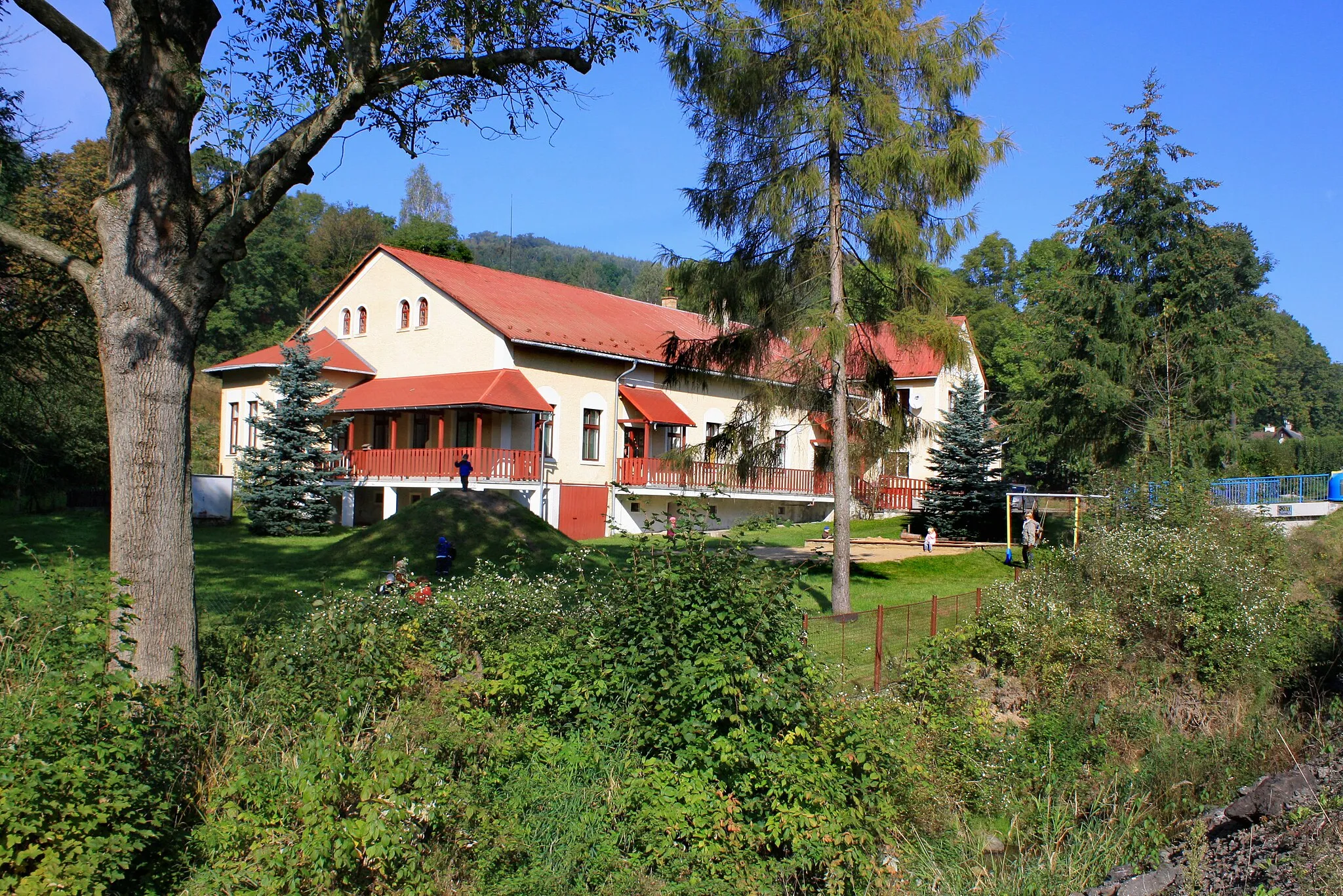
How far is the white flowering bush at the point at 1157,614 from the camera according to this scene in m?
11.8

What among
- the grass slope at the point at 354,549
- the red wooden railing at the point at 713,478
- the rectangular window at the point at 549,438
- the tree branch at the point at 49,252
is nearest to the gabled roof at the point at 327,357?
the rectangular window at the point at 549,438

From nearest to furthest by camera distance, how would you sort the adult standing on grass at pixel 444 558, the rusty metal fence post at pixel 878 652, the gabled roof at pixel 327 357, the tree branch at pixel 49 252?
1. the tree branch at pixel 49 252
2. the rusty metal fence post at pixel 878 652
3. the adult standing on grass at pixel 444 558
4. the gabled roof at pixel 327 357

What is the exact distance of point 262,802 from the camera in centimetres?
517

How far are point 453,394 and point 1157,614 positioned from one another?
19847mm

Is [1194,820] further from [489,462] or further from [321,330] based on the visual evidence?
[321,330]

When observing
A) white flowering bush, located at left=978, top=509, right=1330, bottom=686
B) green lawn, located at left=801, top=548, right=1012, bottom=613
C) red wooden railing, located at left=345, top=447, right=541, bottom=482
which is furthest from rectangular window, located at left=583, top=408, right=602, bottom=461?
white flowering bush, located at left=978, top=509, right=1330, bottom=686

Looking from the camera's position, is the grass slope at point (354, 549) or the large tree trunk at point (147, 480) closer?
the large tree trunk at point (147, 480)

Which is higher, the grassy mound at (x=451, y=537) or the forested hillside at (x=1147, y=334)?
the forested hillside at (x=1147, y=334)

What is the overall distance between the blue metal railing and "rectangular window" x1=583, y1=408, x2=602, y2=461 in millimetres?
17685

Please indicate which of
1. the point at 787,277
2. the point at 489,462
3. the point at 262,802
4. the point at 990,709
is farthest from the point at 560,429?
the point at 262,802

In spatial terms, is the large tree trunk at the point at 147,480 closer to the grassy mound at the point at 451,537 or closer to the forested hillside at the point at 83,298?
the forested hillside at the point at 83,298

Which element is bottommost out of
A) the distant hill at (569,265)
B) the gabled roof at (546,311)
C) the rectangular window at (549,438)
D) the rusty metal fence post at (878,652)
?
the rusty metal fence post at (878,652)

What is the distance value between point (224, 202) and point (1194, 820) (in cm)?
946

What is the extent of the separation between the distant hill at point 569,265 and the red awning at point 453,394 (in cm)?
3709
